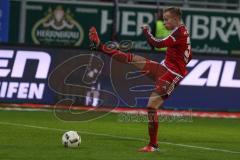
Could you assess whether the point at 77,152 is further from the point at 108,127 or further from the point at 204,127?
the point at 204,127

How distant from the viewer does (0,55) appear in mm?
22438

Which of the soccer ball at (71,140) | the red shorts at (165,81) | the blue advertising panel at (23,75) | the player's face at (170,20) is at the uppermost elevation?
the player's face at (170,20)

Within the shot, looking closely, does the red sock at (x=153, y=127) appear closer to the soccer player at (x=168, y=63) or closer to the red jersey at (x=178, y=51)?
the soccer player at (x=168, y=63)

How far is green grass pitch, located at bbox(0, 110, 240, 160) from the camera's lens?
535 inches

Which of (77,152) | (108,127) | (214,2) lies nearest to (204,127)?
(108,127)

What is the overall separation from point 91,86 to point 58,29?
869cm

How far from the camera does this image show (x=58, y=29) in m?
31.3

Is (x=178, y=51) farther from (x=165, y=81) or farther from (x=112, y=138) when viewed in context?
(x=112, y=138)

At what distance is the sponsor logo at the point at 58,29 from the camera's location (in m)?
31.2

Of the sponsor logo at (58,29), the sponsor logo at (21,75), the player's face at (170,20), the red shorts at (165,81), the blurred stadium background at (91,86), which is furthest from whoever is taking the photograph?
the sponsor logo at (58,29)

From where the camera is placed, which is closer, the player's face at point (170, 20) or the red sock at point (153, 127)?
the red sock at point (153, 127)

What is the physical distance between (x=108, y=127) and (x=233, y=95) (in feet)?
18.6

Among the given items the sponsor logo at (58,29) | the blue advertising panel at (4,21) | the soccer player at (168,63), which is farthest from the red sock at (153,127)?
the sponsor logo at (58,29)

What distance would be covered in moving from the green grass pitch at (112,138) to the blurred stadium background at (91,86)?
0.02 metres
